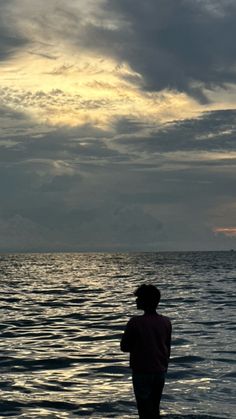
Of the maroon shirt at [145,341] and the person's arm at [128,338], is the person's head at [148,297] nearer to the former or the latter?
the maroon shirt at [145,341]

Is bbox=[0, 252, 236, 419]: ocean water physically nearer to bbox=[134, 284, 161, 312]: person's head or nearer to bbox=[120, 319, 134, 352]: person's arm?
bbox=[120, 319, 134, 352]: person's arm

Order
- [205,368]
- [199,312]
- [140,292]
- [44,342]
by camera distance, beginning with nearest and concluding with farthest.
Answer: [140,292] < [205,368] < [44,342] < [199,312]

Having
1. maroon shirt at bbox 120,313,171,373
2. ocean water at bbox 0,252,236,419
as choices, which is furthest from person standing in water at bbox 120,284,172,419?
ocean water at bbox 0,252,236,419

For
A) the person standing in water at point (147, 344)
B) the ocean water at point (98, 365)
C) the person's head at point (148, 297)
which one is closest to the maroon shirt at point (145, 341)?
the person standing in water at point (147, 344)

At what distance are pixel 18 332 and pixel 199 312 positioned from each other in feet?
37.1

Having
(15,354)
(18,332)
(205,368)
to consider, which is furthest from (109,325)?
(205,368)

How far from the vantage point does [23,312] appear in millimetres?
33125

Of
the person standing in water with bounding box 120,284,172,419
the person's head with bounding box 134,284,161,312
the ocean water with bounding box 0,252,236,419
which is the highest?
the person's head with bounding box 134,284,161,312

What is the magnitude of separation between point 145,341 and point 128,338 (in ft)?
0.85

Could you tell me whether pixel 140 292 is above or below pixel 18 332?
above

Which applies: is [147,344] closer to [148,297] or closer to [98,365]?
[148,297]

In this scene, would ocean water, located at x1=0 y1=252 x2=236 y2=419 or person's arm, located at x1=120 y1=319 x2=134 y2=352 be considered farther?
ocean water, located at x1=0 y1=252 x2=236 y2=419

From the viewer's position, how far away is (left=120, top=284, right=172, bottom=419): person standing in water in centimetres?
841

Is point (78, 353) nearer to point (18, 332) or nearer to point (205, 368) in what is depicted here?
point (205, 368)
